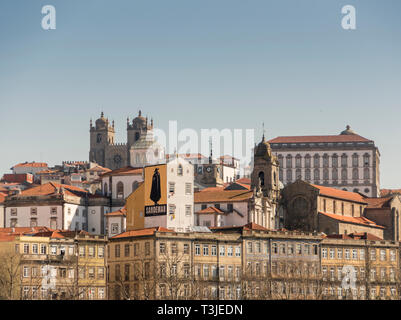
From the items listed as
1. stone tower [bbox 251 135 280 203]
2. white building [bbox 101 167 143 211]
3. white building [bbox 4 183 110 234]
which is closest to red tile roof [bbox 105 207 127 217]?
white building [bbox 4 183 110 234]

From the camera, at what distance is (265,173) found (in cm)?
16488

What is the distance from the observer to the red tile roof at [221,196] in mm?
151000

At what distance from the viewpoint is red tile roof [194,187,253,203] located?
151 metres

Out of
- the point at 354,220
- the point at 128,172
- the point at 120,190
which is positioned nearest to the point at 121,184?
the point at 120,190

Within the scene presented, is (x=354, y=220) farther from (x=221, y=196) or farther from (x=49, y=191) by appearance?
(x=49, y=191)

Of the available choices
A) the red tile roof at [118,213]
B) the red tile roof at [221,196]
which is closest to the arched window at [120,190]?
the red tile roof at [221,196]

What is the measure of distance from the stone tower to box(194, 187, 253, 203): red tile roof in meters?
8.77

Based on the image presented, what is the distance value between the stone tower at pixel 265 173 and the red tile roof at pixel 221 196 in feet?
28.8

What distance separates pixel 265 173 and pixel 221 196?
13.9m

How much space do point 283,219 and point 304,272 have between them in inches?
1355

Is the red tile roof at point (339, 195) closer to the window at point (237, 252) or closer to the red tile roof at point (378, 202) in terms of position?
the red tile roof at point (378, 202)

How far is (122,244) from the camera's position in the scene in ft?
409
